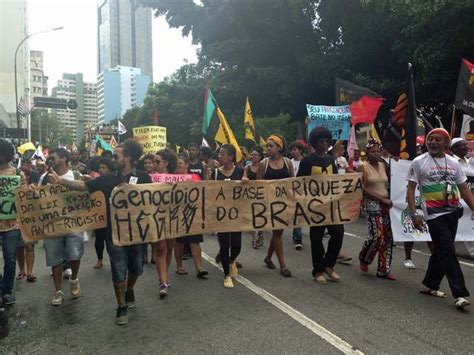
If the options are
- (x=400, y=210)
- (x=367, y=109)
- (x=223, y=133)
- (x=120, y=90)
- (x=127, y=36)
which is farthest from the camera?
(x=127, y=36)

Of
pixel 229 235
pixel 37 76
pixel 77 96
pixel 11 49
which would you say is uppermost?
pixel 37 76

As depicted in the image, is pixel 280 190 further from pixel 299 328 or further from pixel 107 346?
pixel 107 346

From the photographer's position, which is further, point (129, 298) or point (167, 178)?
point (167, 178)

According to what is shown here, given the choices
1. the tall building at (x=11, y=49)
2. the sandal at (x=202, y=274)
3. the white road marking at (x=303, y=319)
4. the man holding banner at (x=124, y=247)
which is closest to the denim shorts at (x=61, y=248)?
the man holding banner at (x=124, y=247)

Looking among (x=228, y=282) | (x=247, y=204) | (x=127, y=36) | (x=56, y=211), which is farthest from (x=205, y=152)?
(x=127, y=36)

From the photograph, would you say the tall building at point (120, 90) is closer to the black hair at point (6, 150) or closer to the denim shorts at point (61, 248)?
the black hair at point (6, 150)

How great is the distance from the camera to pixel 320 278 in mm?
6074

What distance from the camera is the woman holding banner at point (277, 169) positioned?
6.40 m

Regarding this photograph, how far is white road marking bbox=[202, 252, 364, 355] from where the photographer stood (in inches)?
159

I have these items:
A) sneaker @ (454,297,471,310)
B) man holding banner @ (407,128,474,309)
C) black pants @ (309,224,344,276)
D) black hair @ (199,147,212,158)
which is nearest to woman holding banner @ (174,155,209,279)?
black pants @ (309,224,344,276)

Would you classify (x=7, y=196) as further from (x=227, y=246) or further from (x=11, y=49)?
(x=11, y=49)

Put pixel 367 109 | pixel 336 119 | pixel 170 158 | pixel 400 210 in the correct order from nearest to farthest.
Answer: pixel 400 210, pixel 170 158, pixel 367 109, pixel 336 119

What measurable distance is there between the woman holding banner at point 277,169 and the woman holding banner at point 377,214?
999 mm

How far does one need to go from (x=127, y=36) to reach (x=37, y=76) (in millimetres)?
24870
